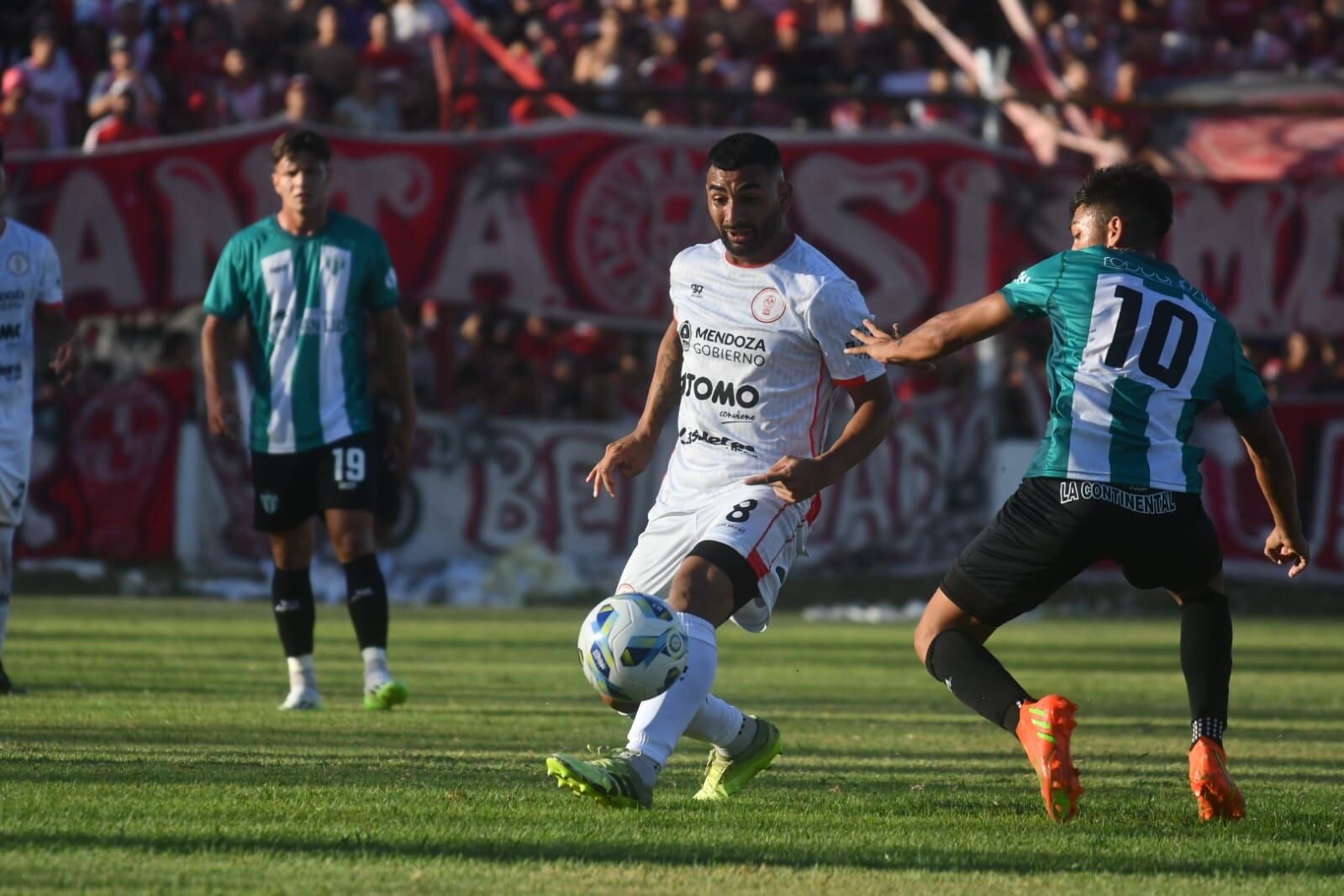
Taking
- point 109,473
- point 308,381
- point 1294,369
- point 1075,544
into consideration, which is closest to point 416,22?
point 109,473

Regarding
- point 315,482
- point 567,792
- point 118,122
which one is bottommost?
point 567,792

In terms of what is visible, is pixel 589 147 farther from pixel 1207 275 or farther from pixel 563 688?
pixel 563 688

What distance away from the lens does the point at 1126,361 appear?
6156 mm

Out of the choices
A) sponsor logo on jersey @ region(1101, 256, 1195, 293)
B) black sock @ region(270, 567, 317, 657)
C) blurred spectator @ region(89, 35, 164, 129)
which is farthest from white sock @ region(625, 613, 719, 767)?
blurred spectator @ region(89, 35, 164, 129)

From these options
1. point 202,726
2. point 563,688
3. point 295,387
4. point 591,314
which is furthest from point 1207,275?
point 202,726

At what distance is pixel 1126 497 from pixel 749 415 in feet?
3.87

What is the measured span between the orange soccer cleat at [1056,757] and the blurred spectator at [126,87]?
14.4 meters

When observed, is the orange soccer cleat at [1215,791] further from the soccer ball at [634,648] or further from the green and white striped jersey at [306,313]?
the green and white striped jersey at [306,313]

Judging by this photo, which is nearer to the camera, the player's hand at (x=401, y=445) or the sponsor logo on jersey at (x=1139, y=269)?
the sponsor logo on jersey at (x=1139, y=269)

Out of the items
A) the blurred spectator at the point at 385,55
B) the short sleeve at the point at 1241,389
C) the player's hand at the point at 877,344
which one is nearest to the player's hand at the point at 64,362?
the player's hand at the point at 877,344

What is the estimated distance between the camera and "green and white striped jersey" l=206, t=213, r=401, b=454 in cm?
917

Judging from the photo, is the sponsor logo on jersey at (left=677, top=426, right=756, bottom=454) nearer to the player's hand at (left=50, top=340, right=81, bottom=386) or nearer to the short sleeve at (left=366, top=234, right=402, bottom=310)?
the short sleeve at (left=366, top=234, right=402, bottom=310)

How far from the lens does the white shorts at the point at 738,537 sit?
20.4ft

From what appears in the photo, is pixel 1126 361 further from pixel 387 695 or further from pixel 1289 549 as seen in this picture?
pixel 387 695
